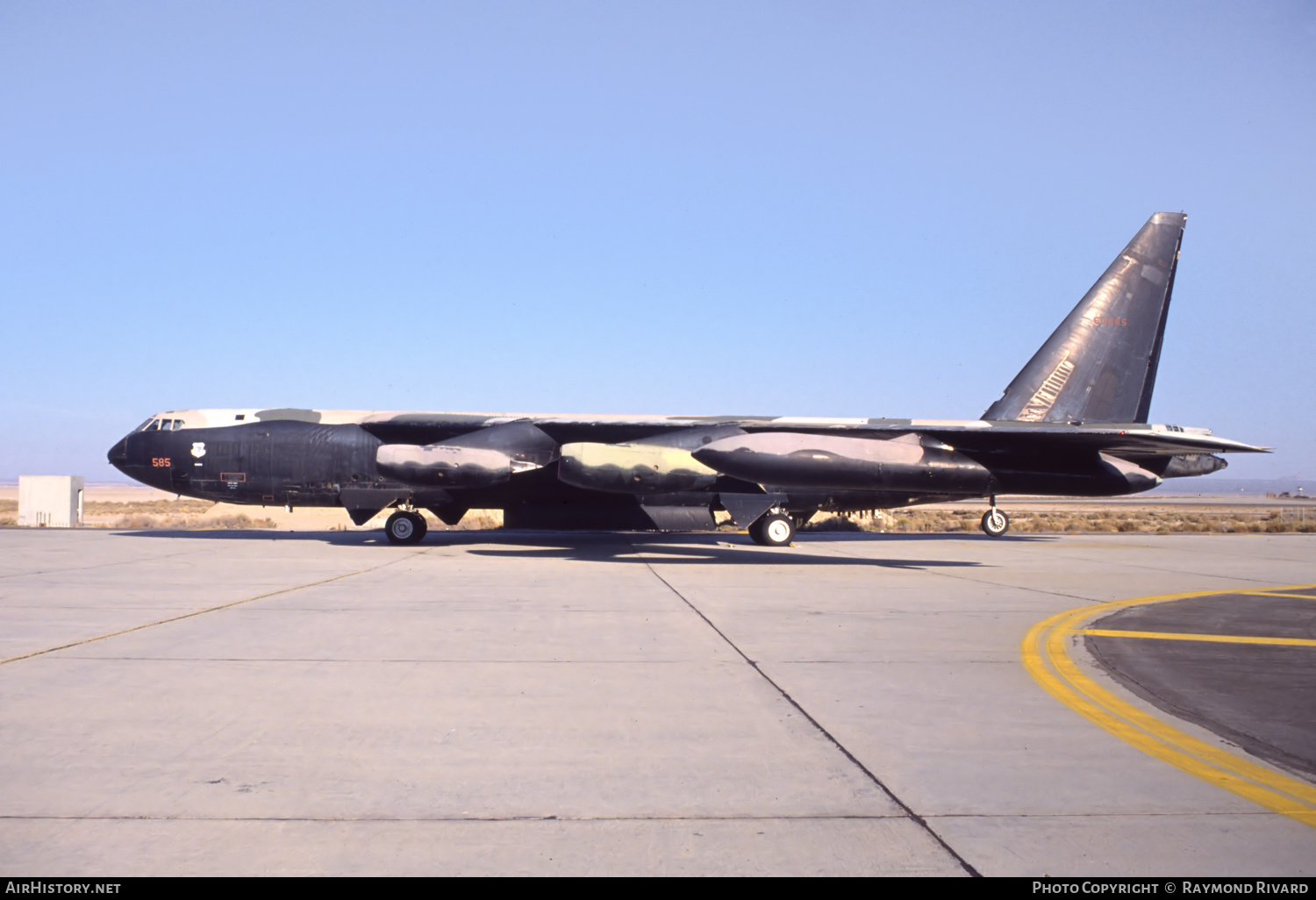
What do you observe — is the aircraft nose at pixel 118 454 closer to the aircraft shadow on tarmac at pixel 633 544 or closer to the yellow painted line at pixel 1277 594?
the aircraft shadow on tarmac at pixel 633 544

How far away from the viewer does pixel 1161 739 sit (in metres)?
4.57

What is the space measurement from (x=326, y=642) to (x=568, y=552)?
9.65m

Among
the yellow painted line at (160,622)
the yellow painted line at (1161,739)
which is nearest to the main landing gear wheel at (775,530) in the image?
the yellow painted line at (160,622)

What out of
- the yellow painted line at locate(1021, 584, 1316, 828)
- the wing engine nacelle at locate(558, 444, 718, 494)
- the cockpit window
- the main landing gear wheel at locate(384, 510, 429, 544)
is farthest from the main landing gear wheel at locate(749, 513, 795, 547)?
the cockpit window

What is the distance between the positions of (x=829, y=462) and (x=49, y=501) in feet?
83.0

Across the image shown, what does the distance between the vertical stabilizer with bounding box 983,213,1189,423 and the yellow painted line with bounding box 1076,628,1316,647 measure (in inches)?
504

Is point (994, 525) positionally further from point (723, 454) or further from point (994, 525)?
point (723, 454)

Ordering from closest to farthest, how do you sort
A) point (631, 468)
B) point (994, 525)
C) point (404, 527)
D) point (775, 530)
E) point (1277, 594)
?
1. point (1277, 594)
2. point (631, 468)
3. point (404, 527)
4. point (775, 530)
5. point (994, 525)

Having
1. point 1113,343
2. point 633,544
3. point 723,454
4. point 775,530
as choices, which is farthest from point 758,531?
point 1113,343

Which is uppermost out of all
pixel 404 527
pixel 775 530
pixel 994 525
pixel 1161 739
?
pixel 1161 739

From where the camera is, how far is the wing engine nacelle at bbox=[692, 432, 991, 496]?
48.9ft

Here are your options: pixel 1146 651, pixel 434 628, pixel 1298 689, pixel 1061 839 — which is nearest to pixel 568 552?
pixel 434 628

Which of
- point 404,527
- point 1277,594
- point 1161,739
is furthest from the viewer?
point 404,527

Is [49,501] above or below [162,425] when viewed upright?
below
